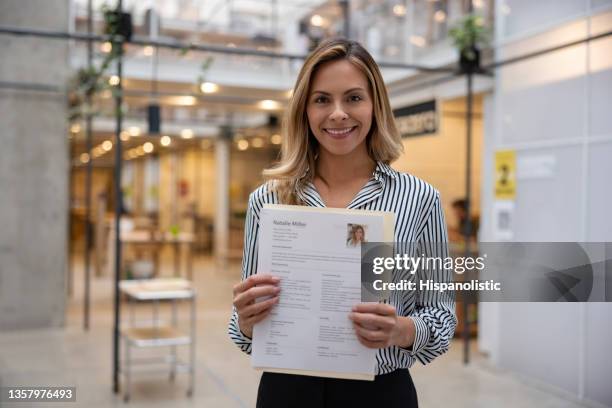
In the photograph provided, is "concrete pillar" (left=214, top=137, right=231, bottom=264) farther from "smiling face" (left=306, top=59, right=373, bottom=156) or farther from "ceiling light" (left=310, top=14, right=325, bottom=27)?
"smiling face" (left=306, top=59, right=373, bottom=156)

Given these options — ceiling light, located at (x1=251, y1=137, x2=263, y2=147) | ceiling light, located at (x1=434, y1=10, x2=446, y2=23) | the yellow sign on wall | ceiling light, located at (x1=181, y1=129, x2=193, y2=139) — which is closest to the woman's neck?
the yellow sign on wall

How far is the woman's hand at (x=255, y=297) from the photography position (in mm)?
1249

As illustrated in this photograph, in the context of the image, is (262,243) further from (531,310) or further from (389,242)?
(531,310)

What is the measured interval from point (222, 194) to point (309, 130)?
625 inches

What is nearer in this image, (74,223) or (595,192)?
(595,192)

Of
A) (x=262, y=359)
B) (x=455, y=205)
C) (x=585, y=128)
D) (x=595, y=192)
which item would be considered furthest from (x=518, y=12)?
(x=262, y=359)

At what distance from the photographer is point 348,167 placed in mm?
1505

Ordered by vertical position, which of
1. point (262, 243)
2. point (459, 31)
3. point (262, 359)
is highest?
point (459, 31)

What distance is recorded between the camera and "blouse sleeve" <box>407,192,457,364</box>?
1390 millimetres

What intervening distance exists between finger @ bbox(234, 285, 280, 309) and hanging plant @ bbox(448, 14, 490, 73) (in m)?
5.65

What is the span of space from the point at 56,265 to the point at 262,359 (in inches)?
287

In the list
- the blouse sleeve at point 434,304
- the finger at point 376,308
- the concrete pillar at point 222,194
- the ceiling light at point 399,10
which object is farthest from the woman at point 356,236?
the concrete pillar at point 222,194

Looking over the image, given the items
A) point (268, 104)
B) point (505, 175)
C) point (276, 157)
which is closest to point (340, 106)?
point (276, 157)

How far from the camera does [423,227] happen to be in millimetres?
1464
